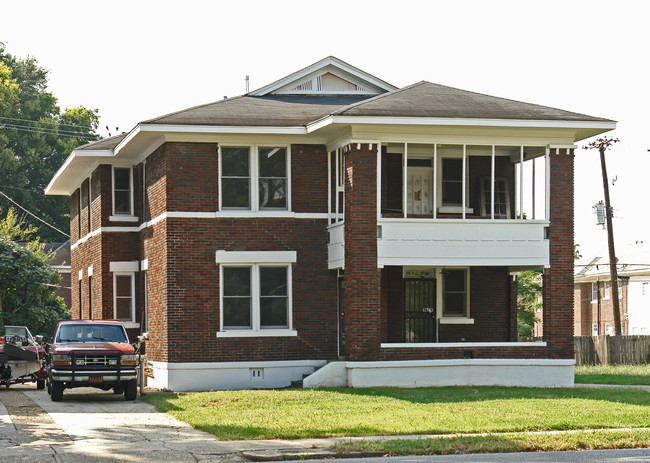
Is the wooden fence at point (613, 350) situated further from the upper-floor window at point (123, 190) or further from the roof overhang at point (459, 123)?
the upper-floor window at point (123, 190)

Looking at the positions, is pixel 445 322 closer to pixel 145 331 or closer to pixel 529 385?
pixel 529 385

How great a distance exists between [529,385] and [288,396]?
6276 millimetres

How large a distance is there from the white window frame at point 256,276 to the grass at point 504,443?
10343 mm

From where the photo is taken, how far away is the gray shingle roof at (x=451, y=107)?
2325cm

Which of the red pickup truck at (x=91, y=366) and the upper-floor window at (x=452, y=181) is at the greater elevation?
the upper-floor window at (x=452, y=181)

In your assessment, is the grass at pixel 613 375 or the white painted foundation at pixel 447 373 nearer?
the white painted foundation at pixel 447 373

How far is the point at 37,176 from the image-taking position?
228 feet

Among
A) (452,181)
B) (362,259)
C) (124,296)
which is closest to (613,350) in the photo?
(452,181)

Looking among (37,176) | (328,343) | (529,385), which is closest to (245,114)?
(328,343)

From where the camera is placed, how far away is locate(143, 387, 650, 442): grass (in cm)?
1582

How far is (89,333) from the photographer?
22.3 metres

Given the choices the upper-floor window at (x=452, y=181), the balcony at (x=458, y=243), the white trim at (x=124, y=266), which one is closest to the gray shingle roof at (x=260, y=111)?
the balcony at (x=458, y=243)

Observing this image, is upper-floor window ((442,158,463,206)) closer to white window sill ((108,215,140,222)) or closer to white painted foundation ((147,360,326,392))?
white painted foundation ((147,360,326,392))

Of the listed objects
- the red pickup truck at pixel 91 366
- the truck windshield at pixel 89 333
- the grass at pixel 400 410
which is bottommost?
the grass at pixel 400 410
